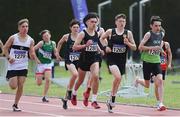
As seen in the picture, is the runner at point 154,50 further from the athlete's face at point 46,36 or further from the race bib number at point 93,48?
the athlete's face at point 46,36

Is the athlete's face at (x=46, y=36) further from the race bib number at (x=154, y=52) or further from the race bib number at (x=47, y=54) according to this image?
the race bib number at (x=154, y=52)

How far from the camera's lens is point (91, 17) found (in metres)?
13.8

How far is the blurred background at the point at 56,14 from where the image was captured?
51.5m


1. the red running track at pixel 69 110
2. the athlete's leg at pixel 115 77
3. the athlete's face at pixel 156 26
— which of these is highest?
the athlete's face at pixel 156 26

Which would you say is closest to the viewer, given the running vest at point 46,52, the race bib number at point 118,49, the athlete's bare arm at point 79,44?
the athlete's bare arm at point 79,44

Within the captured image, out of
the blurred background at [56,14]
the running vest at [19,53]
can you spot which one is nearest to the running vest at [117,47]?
the running vest at [19,53]

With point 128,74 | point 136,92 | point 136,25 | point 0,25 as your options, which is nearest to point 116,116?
point 136,92

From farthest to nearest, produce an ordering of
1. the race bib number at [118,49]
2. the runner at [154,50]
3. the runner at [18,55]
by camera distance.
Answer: the runner at [154,50] < the race bib number at [118,49] < the runner at [18,55]

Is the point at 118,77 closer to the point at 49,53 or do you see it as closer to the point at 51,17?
the point at 49,53

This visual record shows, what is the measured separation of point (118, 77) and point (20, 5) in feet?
128

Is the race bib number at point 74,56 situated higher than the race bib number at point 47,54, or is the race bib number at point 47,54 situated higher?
the race bib number at point 47,54

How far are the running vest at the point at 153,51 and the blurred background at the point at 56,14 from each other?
35.8 metres

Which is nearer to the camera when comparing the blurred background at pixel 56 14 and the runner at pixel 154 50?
the runner at pixel 154 50

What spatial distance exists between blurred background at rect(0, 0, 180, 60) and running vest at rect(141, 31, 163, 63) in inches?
1407
